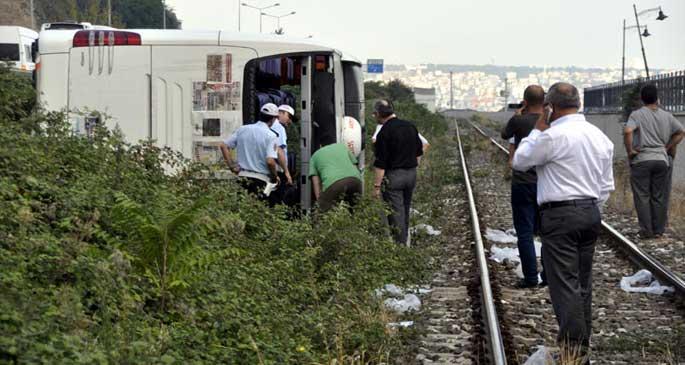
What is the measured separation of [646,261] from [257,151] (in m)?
4.45

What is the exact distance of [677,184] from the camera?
25.5m

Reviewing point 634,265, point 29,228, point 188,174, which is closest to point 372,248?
point 188,174

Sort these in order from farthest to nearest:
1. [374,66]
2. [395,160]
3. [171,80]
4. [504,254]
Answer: [374,66] → [504,254] → [171,80] → [395,160]

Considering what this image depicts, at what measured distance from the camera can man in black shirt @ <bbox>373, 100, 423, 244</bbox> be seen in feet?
42.5

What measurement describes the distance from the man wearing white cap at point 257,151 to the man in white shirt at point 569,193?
16.9ft

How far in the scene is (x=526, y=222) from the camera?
1146cm

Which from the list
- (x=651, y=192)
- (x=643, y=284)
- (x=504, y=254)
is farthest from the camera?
(x=651, y=192)

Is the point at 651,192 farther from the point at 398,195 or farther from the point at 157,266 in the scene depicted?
the point at 157,266

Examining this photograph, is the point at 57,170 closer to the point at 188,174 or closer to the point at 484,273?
the point at 188,174

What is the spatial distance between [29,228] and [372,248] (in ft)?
15.2

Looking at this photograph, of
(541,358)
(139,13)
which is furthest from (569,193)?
(139,13)

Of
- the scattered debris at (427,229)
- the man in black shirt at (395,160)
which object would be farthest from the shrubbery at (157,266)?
the scattered debris at (427,229)

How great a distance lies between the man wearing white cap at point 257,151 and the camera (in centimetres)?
1277

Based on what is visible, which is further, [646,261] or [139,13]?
[139,13]
